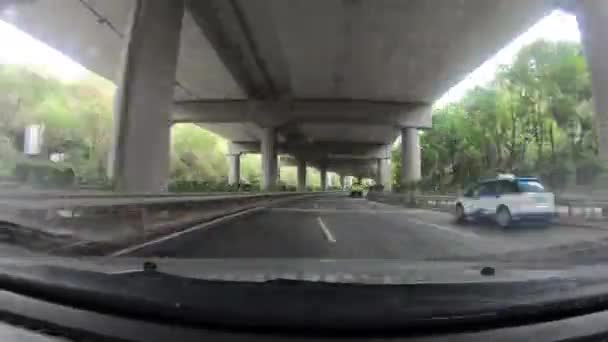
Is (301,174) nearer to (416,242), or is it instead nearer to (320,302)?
(416,242)

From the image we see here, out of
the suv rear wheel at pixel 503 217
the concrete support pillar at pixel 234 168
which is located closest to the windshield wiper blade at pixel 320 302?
the suv rear wheel at pixel 503 217

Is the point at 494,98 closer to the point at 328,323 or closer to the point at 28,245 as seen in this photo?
the point at 328,323

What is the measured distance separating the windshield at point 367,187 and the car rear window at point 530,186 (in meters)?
0.01

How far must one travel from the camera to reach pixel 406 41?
20.7 metres

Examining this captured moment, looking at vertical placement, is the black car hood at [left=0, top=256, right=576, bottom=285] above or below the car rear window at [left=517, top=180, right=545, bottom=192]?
below

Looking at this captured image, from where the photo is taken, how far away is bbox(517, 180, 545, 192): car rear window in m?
3.83

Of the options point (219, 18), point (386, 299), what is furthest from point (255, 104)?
point (386, 299)

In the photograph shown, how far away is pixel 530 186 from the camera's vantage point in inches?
154

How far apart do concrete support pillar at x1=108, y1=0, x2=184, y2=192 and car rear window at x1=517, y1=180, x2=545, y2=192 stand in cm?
1153

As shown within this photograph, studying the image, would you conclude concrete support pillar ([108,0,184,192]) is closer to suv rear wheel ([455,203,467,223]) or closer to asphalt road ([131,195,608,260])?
asphalt road ([131,195,608,260])

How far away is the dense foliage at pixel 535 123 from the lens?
354cm

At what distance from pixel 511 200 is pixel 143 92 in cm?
1201

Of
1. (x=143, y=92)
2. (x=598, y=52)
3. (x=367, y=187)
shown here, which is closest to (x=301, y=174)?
(x=143, y=92)

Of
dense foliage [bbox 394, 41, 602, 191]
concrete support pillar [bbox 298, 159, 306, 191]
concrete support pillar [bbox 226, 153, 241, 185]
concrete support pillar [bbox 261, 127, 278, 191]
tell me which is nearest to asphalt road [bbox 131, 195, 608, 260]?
dense foliage [bbox 394, 41, 602, 191]
